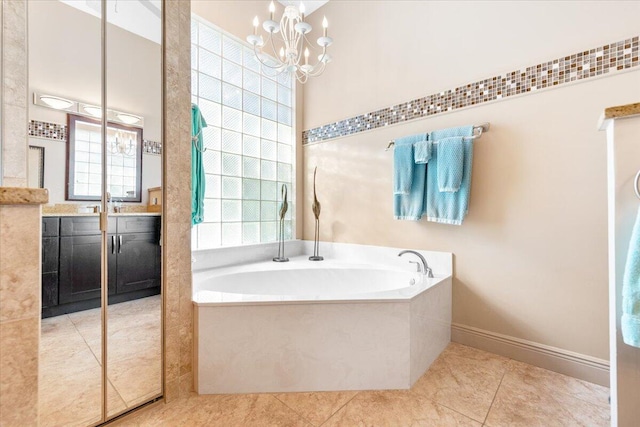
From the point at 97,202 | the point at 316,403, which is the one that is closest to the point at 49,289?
the point at 97,202

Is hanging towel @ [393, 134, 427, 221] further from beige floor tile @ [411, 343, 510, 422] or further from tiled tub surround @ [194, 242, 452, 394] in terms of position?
beige floor tile @ [411, 343, 510, 422]

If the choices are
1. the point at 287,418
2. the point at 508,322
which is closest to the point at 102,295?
the point at 287,418

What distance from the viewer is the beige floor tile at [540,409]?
1.34 m

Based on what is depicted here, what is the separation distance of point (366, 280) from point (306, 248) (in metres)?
0.91

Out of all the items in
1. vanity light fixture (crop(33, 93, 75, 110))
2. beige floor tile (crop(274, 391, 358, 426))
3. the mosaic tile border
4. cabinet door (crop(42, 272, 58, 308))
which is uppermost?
vanity light fixture (crop(33, 93, 75, 110))

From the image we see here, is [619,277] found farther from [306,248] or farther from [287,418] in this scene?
[306,248]

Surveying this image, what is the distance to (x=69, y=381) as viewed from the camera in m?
1.16

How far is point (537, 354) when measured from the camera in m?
1.81

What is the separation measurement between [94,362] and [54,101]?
1.10 metres

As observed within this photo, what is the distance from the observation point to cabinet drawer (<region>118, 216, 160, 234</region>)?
4.32 feet

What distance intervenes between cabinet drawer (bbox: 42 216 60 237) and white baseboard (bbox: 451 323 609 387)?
96.2 inches

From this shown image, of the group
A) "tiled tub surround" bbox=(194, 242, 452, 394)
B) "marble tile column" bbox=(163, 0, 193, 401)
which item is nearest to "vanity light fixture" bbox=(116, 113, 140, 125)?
"marble tile column" bbox=(163, 0, 193, 401)

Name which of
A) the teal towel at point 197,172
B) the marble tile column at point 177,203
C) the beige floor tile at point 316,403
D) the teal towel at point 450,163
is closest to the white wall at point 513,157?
the teal towel at point 450,163

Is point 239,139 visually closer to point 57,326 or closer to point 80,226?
point 80,226
